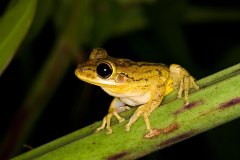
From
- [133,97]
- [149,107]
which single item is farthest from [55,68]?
[149,107]

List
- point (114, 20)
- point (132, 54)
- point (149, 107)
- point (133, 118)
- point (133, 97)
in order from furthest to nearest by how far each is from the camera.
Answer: point (132, 54)
point (114, 20)
point (133, 97)
point (149, 107)
point (133, 118)

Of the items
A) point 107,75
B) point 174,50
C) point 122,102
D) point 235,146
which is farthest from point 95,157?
point 174,50

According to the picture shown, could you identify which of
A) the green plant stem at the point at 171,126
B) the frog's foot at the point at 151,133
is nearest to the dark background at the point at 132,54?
the green plant stem at the point at 171,126

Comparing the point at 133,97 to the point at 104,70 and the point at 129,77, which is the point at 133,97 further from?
the point at 104,70

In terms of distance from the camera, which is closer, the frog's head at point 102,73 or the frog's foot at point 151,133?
the frog's foot at point 151,133

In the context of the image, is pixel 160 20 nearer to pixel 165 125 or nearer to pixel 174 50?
pixel 174 50

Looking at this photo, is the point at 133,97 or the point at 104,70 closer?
the point at 104,70

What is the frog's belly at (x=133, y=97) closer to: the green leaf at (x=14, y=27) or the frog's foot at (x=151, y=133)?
the green leaf at (x=14, y=27)
